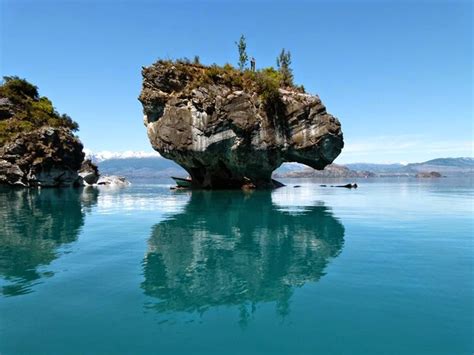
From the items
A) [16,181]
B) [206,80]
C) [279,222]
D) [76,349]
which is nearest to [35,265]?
[76,349]

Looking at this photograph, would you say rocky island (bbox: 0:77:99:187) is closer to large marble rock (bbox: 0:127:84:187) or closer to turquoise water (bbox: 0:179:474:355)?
large marble rock (bbox: 0:127:84:187)

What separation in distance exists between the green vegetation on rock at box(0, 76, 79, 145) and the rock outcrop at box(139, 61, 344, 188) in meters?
35.3

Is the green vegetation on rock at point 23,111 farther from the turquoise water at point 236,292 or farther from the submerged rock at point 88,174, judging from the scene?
the turquoise water at point 236,292

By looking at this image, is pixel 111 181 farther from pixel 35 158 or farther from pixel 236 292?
pixel 236 292

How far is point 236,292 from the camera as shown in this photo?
1026 centimetres

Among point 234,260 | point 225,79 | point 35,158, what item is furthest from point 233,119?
point 35,158

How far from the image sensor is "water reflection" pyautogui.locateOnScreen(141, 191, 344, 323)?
990 centimetres

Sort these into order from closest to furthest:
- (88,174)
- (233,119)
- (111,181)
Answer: (233,119), (88,174), (111,181)

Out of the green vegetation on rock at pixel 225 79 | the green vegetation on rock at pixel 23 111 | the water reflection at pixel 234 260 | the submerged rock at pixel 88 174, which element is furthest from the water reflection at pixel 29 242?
the submerged rock at pixel 88 174

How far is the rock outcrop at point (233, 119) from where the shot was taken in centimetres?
5109

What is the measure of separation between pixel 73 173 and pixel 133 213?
53.9m

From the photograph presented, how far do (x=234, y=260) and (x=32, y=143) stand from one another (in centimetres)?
6779

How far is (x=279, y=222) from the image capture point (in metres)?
24.5

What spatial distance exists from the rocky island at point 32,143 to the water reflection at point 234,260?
185 feet
